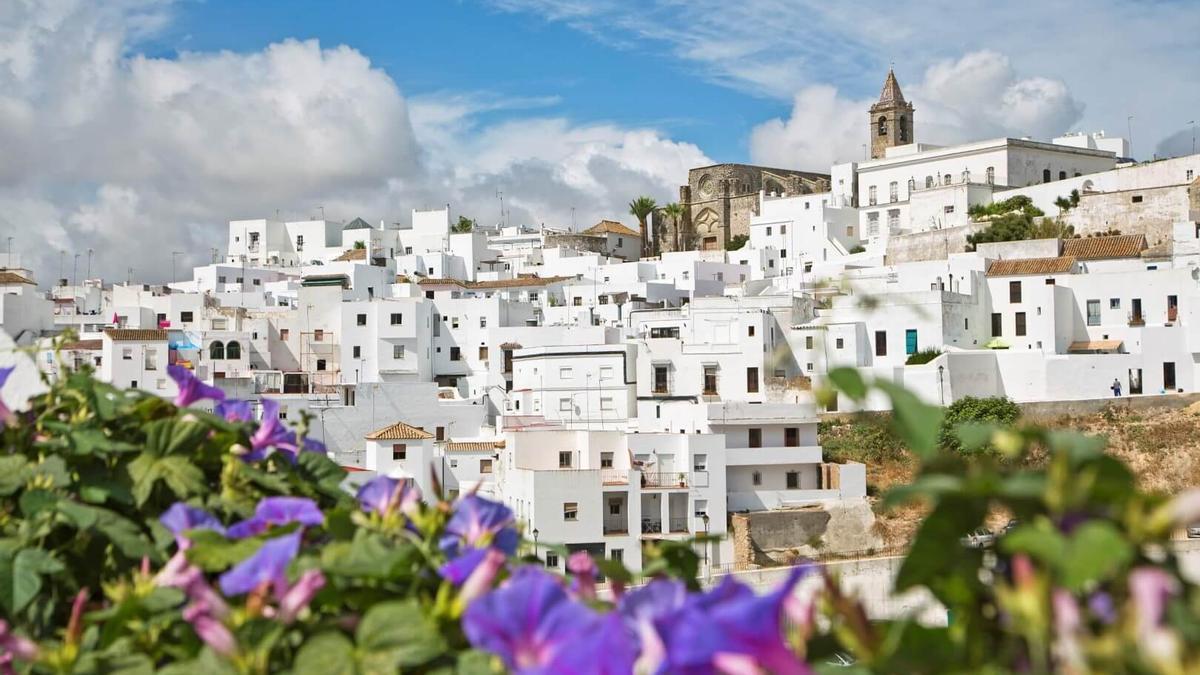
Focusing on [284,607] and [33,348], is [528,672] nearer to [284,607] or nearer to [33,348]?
[284,607]

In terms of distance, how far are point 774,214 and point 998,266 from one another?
22.4m

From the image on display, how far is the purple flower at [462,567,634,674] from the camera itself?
1.74m

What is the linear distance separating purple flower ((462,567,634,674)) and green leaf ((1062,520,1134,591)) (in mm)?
616

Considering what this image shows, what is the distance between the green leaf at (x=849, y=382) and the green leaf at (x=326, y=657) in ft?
2.86

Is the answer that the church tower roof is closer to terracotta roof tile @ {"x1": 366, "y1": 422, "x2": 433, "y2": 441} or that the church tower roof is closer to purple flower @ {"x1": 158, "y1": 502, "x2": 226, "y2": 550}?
terracotta roof tile @ {"x1": 366, "y1": 422, "x2": 433, "y2": 441}

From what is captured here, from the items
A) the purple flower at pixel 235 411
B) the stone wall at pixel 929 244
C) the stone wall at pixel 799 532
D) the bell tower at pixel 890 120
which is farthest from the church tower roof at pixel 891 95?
the purple flower at pixel 235 411

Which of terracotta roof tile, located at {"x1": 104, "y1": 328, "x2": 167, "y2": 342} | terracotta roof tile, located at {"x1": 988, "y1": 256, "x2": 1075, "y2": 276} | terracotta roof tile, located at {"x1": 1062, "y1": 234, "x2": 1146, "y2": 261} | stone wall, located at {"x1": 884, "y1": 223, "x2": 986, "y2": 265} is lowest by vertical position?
terracotta roof tile, located at {"x1": 104, "y1": 328, "x2": 167, "y2": 342}

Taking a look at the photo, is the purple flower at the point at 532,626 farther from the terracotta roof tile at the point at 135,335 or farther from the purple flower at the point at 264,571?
the terracotta roof tile at the point at 135,335

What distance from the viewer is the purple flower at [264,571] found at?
2.11m

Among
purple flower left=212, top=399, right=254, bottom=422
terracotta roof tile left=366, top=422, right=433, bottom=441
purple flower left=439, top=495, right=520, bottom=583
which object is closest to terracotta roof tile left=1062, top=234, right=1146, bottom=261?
terracotta roof tile left=366, top=422, right=433, bottom=441

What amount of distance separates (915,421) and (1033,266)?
38.9m

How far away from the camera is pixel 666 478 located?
28656mm

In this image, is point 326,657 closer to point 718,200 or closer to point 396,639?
point 396,639

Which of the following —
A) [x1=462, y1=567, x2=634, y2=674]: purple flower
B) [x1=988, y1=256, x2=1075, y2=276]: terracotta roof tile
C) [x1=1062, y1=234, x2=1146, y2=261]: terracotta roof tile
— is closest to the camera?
[x1=462, y1=567, x2=634, y2=674]: purple flower
